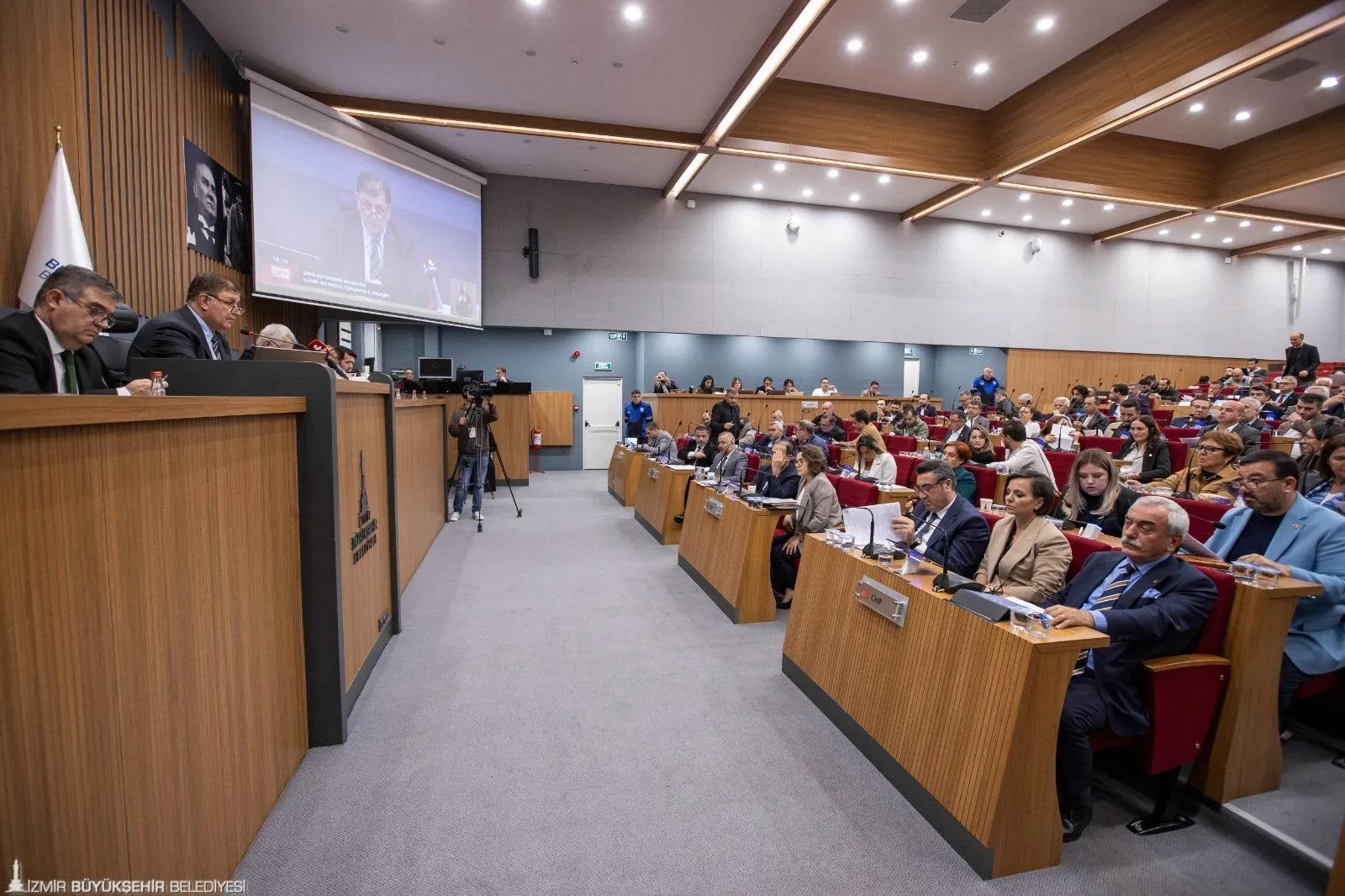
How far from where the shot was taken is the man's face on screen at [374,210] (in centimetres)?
760

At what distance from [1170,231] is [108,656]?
1796 centimetres

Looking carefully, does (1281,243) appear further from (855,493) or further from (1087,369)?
(855,493)

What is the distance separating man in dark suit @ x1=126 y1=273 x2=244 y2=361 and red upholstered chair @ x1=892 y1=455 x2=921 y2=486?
4988mm

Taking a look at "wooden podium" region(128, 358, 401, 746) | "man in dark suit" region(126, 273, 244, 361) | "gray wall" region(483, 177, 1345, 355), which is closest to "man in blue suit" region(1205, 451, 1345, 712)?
"wooden podium" region(128, 358, 401, 746)

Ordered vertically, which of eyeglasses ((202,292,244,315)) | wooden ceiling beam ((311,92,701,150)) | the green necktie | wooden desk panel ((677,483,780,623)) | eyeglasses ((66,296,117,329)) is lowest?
wooden desk panel ((677,483,780,623))

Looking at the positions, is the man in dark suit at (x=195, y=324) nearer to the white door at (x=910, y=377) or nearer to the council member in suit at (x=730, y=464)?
the council member in suit at (x=730, y=464)

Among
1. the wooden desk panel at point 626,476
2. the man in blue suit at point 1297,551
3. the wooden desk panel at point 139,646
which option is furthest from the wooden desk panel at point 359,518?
the wooden desk panel at point 626,476

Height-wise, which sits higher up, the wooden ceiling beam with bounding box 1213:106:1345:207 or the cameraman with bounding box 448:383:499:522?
the wooden ceiling beam with bounding box 1213:106:1345:207

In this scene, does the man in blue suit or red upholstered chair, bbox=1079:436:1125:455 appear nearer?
the man in blue suit

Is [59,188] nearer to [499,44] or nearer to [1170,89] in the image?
[499,44]

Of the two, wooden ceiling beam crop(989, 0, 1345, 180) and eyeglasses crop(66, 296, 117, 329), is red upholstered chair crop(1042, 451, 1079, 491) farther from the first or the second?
eyeglasses crop(66, 296, 117, 329)

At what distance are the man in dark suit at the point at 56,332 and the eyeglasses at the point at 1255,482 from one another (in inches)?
161

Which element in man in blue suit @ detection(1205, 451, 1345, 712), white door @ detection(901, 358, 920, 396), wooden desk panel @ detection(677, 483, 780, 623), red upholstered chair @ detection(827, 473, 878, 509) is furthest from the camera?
white door @ detection(901, 358, 920, 396)

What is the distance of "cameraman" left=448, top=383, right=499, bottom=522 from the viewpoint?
6.64 m
